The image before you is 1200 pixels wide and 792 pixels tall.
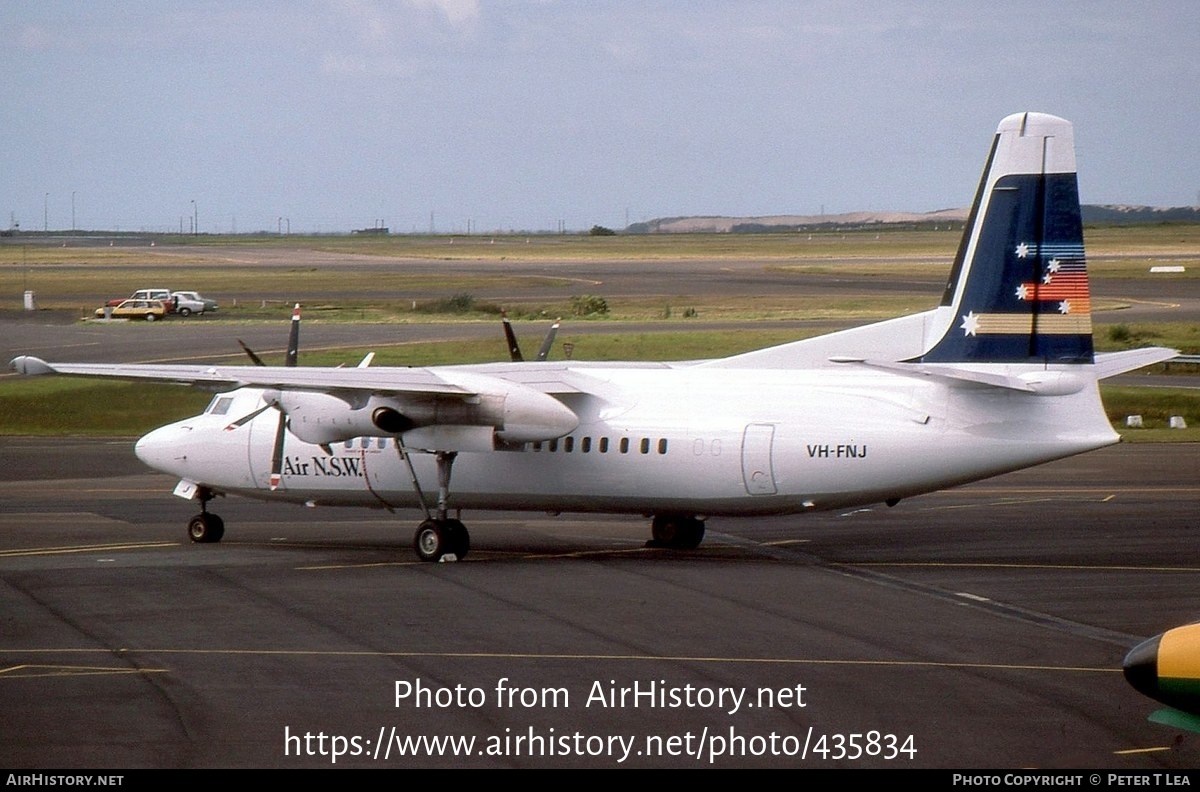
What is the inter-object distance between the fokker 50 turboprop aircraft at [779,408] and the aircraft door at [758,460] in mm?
28

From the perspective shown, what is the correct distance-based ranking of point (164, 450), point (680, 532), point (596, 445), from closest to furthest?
1. point (596, 445)
2. point (680, 532)
3. point (164, 450)

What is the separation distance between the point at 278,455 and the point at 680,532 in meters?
6.97

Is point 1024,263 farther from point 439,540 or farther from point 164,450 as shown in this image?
point 164,450

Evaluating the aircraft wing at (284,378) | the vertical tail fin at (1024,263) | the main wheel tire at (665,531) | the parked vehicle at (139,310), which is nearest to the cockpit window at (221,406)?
the aircraft wing at (284,378)

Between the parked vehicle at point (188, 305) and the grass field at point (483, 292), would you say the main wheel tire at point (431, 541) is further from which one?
the parked vehicle at point (188, 305)

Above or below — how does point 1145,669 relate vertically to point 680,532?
above

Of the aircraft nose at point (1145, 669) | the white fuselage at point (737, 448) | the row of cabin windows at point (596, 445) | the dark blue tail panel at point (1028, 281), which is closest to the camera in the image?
the aircraft nose at point (1145, 669)

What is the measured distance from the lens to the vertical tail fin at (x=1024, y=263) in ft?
74.2

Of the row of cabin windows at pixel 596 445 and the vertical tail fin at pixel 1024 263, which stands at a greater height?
the vertical tail fin at pixel 1024 263

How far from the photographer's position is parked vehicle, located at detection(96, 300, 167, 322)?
76.9 m

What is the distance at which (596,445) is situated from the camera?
80.3 feet

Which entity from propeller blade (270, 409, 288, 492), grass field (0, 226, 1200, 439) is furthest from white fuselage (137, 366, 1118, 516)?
grass field (0, 226, 1200, 439)

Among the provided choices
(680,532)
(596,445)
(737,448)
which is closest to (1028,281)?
(737,448)
